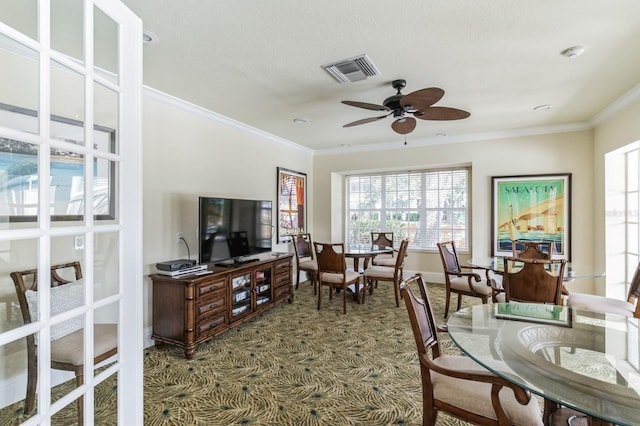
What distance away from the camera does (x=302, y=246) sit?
5.39 m

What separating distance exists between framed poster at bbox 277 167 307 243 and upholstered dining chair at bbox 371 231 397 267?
57.0 inches

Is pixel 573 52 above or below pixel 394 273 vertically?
above

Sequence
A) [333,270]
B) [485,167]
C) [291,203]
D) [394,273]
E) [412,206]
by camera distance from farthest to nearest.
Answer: [412,206] < [291,203] < [485,167] < [394,273] < [333,270]

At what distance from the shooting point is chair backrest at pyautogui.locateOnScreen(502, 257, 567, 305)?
263 cm

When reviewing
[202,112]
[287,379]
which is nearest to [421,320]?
[287,379]

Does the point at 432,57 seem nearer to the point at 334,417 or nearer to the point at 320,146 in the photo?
the point at 334,417

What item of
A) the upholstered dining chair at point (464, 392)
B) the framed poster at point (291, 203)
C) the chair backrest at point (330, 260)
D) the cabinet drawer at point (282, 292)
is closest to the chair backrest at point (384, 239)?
the framed poster at point (291, 203)

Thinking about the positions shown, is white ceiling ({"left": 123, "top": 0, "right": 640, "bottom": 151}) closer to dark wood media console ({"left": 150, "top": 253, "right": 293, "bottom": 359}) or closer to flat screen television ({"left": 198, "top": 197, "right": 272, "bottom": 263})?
flat screen television ({"left": 198, "top": 197, "right": 272, "bottom": 263})

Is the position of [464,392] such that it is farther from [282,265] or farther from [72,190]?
[282,265]

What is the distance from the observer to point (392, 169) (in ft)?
19.4

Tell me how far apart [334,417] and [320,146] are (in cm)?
476

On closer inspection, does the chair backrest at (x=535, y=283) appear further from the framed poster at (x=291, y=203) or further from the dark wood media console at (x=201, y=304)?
the framed poster at (x=291, y=203)

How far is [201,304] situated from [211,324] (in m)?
0.28

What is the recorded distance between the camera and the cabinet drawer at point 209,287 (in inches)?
116
